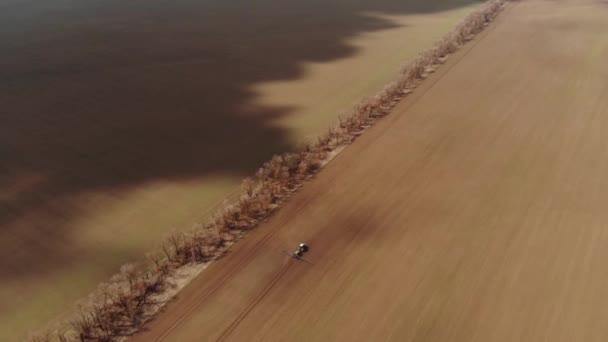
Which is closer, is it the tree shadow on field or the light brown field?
the light brown field

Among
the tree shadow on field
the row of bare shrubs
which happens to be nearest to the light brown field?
the tree shadow on field

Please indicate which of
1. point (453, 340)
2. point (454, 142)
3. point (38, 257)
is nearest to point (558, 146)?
point (454, 142)

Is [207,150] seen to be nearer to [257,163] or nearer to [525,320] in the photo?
[257,163]

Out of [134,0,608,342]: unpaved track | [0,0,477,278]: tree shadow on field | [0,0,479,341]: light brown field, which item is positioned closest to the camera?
[134,0,608,342]: unpaved track

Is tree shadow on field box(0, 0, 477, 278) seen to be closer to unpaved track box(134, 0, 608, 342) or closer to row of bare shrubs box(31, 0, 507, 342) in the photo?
row of bare shrubs box(31, 0, 507, 342)

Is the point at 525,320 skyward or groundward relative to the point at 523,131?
groundward
